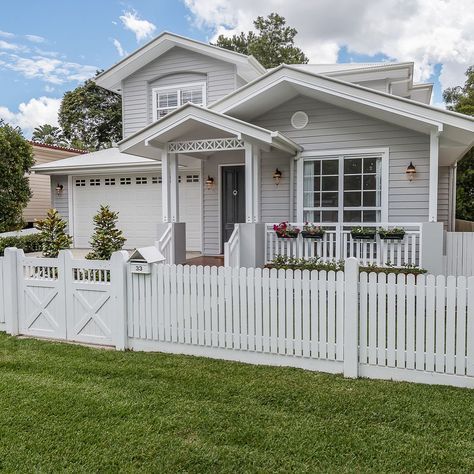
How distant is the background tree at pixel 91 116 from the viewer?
30375mm

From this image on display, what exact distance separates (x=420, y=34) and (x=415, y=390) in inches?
854

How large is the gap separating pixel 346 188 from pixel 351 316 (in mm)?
5356

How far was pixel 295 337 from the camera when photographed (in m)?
4.64

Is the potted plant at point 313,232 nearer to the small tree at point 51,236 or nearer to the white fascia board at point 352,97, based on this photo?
the white fascia board at point 352,97

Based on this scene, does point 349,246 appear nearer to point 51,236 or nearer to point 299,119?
point 299,119

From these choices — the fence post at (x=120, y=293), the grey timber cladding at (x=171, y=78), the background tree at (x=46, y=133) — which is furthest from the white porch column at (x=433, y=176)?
the background tree at (x=46, y=133)

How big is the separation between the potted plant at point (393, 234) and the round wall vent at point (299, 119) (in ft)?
9.68

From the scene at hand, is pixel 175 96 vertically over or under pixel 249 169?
over

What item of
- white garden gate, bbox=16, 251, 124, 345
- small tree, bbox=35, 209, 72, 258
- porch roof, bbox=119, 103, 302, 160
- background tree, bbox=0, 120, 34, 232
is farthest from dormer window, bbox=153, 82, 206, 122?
white garden gate, bbox=16, 251, 124, 345

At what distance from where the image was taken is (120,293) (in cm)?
530

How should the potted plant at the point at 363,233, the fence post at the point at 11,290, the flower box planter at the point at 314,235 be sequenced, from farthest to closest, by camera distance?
the flower box planter at the point at 314,235, the potted plant at the point at 363,233, the fence post at the point at 11,290

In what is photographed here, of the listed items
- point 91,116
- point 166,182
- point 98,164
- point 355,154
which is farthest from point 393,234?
point 91,116

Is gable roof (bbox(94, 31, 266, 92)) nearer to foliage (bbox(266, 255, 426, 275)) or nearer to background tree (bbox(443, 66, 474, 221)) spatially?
foliage (bbox(266, 255, 426, 275))

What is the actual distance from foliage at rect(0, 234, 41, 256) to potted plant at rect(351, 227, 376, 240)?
8917mm
